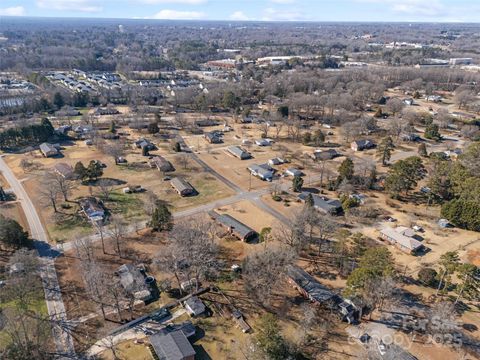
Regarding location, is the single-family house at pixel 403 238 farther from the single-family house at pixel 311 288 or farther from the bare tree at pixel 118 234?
the bare tree at pixel 118 234

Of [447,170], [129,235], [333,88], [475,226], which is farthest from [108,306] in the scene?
[333,88]

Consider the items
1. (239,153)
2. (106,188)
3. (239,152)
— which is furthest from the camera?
(239,152)

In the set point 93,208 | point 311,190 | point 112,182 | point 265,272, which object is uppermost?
point 265,272

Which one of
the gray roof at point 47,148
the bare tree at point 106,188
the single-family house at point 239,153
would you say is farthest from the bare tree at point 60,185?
the single-family house at point 239,153

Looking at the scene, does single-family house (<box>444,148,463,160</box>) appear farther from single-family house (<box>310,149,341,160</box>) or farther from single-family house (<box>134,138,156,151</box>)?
single-family house (<box>134,138,156,151</box>)

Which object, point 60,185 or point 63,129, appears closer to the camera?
point 60,185

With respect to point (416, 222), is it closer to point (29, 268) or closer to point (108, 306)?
point (108, 306)

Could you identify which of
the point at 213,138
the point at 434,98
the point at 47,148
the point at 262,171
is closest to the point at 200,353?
the point at 262,171

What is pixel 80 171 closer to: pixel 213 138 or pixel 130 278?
pixel 130 278
